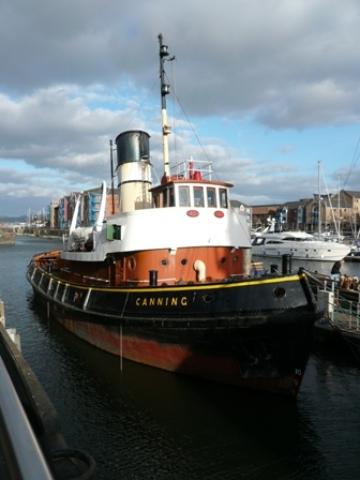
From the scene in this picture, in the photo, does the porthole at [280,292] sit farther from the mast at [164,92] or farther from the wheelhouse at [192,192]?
the mast at [164,92]

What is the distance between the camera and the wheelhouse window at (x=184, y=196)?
582 inches

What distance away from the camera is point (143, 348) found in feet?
43.7

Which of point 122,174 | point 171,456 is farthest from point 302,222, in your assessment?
point 171,456

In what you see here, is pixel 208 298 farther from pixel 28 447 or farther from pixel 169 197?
pixel 28 447

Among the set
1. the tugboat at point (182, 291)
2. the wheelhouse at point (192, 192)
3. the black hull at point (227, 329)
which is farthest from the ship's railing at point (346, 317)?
the wheelhouse at point (192, 192)

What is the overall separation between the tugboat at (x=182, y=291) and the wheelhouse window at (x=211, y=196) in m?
0.03

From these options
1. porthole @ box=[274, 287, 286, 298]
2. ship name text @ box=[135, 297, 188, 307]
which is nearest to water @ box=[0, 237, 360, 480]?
ship name text @ box=[135, 297, 188, 307]

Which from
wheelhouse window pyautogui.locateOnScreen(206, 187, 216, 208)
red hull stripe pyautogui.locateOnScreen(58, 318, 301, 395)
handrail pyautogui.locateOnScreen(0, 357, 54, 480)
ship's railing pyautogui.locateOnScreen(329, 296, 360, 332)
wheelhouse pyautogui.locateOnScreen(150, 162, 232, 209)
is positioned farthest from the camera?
ship's railing pyautogui.locateOnScreen(329, 296, 360, 332)

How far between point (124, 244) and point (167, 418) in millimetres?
5730

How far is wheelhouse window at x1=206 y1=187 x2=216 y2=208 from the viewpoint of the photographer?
15.1 meters

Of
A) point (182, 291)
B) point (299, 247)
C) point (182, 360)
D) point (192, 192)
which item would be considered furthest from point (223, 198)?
point (299, 247)

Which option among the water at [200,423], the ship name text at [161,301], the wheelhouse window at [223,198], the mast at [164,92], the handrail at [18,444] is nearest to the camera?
the handrail at [18,444]

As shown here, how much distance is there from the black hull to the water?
1.69 ft

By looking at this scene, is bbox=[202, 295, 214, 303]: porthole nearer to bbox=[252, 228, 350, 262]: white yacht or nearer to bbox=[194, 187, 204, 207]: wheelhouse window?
bbox=[194, 187, 204, 207]: wheelhouse window
